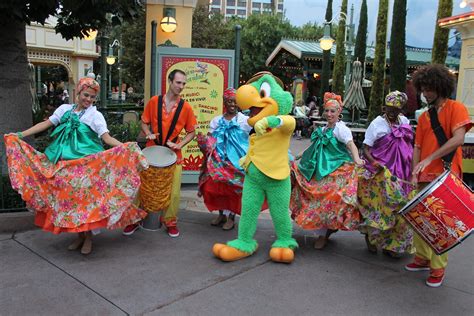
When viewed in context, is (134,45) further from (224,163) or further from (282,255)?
(282,255)

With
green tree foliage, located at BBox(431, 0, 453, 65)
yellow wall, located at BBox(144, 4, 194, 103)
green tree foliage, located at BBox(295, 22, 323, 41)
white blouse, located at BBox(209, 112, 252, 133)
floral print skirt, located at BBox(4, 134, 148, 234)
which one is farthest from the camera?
green tree foliage, located at BBox(295, 22, 323, 41)

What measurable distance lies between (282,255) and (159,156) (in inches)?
62.9

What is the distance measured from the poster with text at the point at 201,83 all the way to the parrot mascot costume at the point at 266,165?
3.02m

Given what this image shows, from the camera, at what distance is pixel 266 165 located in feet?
13.4

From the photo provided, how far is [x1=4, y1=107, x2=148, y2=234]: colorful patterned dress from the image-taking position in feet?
13.1

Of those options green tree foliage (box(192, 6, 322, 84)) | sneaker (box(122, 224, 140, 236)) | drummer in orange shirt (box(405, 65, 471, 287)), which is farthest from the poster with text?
green tree foliage (box(192, 6, 322, 84))

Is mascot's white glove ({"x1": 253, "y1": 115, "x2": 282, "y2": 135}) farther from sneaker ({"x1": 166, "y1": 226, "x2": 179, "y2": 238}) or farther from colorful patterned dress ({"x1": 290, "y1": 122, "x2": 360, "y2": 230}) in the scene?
sneaker ({"x1": 166, "y1": 226, "x2": 179, "y2": 238})

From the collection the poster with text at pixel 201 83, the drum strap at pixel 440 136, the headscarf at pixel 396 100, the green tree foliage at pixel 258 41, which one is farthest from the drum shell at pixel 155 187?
the green tree foliage at pixel 258 41

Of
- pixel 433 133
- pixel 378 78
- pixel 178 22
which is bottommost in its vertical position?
pixel 433 133

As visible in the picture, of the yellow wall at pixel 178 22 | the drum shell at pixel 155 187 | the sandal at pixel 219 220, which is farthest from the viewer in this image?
the yellow wall at pixel 178 22

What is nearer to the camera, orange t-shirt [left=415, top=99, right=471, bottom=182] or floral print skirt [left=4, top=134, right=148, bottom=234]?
orange t-shirt [left=415, top=99, right=471, bottom=182]

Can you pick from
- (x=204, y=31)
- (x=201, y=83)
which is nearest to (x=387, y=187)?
(x=201, y=83)

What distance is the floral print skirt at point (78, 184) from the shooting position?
399 cm

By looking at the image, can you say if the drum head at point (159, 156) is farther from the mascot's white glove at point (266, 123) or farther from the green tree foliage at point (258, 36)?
the green tree foliage at point (258, 36)
